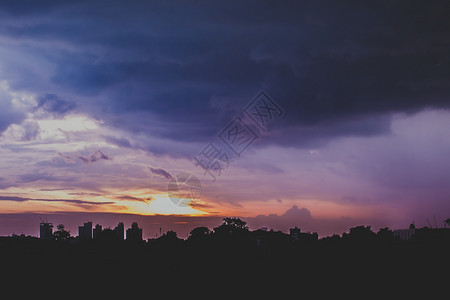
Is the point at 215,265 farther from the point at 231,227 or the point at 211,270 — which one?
the point at 231,227

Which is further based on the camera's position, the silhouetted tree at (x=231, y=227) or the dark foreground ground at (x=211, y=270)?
the silhouetted tree at (x=231, y=227)

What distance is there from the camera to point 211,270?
1572 inches

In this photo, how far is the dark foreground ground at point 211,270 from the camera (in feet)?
93.4

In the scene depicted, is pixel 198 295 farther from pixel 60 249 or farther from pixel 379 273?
pixel 379 273

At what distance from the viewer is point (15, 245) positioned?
97.5 ft

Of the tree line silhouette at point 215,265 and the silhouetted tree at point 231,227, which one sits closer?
the tree line silhouette at point 215,265

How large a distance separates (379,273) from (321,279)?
5861 millimetres

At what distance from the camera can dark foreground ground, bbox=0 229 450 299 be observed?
93.4 ft

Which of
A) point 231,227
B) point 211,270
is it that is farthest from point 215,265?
point 231,227

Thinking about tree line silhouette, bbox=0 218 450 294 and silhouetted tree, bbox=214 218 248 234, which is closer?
tree line silhouette, bbox=0 218 450 294

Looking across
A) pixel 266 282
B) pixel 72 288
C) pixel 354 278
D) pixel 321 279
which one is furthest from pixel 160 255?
pixel 354 278

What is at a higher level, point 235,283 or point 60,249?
point 60,249

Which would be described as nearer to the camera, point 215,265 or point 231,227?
point 215,265

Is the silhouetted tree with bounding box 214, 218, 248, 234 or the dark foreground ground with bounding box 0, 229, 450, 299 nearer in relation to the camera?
the dark foreground ground with bounding box 0, 229, 450, 299
